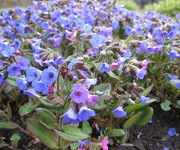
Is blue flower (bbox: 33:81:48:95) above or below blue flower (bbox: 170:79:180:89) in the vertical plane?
above

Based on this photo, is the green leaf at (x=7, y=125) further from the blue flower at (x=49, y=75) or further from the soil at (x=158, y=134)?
the soil at (x=158, y=134)

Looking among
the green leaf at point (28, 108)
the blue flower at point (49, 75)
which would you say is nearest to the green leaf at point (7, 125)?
the green leaf at point (28, 108)

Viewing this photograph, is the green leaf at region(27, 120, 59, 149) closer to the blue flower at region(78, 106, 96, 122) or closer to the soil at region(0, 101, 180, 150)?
the blue flower at region(78, 106, 96, 122)

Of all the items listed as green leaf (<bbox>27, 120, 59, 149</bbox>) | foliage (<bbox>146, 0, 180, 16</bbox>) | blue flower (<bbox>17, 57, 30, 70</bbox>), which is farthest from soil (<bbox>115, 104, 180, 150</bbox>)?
foliage (<bbox>146, 0, 180, 16</bbox>)

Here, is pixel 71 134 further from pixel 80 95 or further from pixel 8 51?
pixel 8 51

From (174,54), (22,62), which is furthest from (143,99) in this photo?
(22,62)

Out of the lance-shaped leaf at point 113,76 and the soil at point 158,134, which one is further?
the soil at point 158,134
